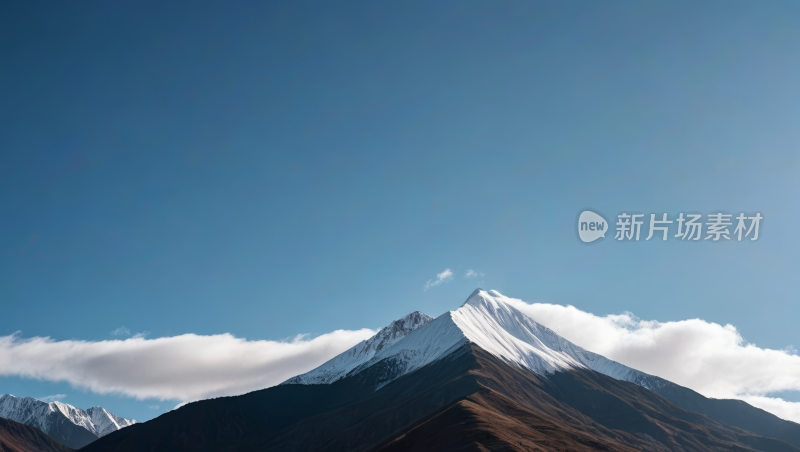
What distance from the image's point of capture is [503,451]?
129 metres

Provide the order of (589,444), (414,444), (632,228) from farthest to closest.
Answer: (589,444), (414,444), (632,228)

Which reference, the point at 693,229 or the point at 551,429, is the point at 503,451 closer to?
the point at 551,429

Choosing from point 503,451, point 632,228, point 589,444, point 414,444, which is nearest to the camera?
point 503,451

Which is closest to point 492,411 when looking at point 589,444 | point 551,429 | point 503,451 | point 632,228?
point 551,429

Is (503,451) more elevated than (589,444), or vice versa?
(503,451)

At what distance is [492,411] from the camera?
179000mm

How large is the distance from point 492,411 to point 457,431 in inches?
1390

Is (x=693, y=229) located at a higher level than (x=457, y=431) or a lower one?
higher

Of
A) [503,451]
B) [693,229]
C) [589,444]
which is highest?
[693,229]

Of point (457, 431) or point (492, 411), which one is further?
point (492, 411)

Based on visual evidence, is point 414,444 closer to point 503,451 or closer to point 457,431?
point 457,431

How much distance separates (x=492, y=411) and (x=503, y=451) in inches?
1997

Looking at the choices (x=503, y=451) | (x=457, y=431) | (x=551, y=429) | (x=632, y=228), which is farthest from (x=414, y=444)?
(x=632, y=228)

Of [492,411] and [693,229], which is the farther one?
[492,411]
